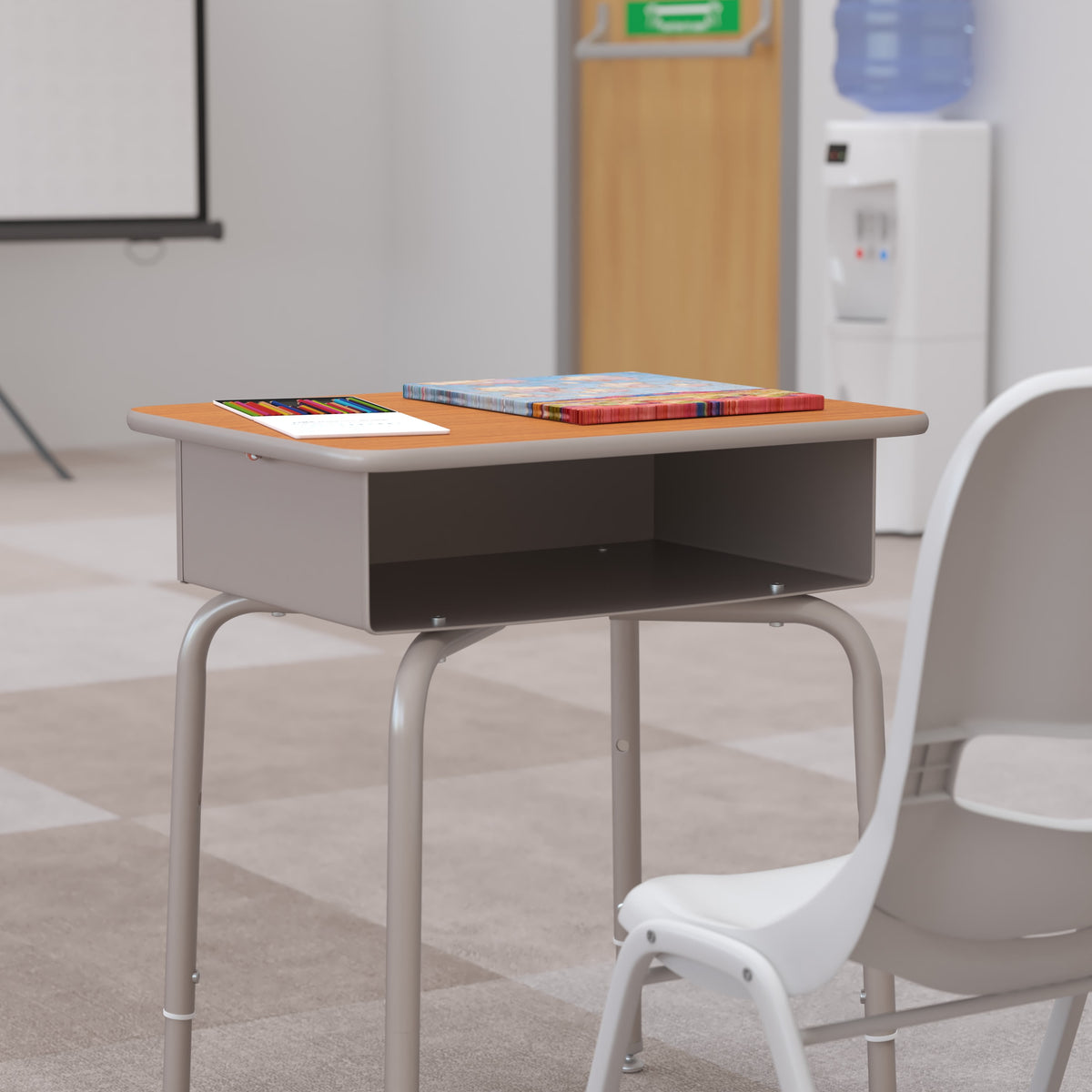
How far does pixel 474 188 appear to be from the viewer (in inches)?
315

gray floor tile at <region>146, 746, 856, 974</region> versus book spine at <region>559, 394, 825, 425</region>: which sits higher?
book spine at <region>559, 394, 825, 425</region>

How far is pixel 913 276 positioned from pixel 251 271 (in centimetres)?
337

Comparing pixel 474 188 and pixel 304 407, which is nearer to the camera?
pixel 304 407

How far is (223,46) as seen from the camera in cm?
799

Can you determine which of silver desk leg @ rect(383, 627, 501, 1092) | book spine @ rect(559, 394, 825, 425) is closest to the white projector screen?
book spine @ rect(559, 394, 825, 425)

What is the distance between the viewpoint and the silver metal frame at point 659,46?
264 inches

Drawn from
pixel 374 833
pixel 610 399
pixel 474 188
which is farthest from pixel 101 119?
pixel 610 399

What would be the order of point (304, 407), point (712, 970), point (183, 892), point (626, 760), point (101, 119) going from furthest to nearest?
point (101, 119) < point (626, 760) < point (183, 892) < point (304, 407) < point (712, 970)

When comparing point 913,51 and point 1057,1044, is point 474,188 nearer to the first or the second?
point 913,51

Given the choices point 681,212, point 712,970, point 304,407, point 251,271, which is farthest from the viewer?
point 251,271

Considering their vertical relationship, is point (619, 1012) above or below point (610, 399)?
below

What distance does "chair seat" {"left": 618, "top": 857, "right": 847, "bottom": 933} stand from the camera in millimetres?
1507

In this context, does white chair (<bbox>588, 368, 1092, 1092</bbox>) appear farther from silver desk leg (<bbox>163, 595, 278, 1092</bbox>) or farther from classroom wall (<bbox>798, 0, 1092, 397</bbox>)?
classroom wall (<bbox>798, 0, 1092, 397</bbox>)

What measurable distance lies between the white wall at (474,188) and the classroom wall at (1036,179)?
6.94ft
